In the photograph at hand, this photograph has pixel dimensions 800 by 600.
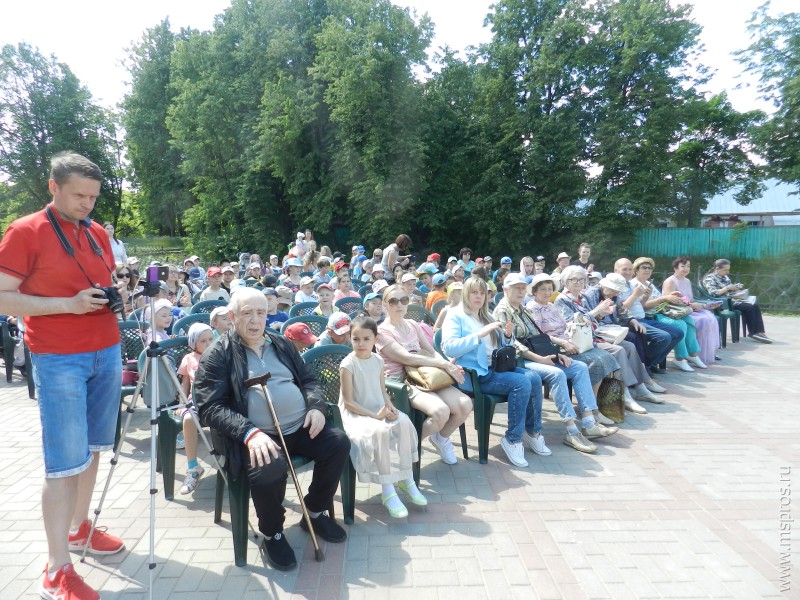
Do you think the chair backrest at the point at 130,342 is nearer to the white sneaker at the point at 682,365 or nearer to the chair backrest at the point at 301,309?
the chair backrest at the point at 301,309

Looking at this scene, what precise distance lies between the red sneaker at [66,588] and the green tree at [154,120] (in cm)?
2924

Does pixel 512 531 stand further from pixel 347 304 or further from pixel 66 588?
pixel 347 304

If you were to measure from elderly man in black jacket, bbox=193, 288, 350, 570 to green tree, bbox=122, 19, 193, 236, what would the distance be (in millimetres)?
28703

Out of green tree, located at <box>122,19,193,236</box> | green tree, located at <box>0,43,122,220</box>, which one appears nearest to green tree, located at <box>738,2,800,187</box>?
green tree, located at <box>122,19,193,236</box>

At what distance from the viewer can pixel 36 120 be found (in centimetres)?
3102

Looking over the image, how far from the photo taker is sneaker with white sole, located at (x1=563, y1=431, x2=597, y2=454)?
4461 mm

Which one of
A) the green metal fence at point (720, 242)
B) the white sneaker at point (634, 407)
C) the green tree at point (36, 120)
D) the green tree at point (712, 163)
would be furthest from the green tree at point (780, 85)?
the green tree at point (36, 120)

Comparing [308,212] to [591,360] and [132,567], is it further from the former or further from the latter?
[132,567]

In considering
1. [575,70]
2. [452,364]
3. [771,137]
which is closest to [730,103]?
[771,137]

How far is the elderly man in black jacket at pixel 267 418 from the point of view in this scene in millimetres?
2789

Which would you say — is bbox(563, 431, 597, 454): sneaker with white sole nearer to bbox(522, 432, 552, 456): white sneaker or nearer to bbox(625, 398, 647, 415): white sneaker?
bbox(522, 432, 552, 456): white sneaker

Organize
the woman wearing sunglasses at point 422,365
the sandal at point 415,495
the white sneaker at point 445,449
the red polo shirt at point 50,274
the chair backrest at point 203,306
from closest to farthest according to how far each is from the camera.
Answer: the red polo shirt at point 50,274 < the sandal at point 415,495 < the woman wearing sunglasses at point 422,365 < the white sneaker at point 445,449 < the chair backrest at point 203,306

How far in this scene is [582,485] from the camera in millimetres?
3865

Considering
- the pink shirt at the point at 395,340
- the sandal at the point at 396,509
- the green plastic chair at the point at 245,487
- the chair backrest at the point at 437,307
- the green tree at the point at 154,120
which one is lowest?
the sandal at the point at 396,509
